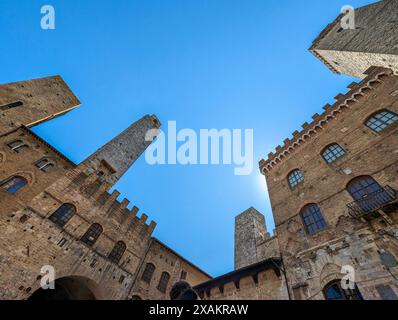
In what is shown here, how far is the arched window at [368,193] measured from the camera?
7434mm

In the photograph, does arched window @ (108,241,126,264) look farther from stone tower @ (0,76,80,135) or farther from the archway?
stone tower @ (0,76,80,135)

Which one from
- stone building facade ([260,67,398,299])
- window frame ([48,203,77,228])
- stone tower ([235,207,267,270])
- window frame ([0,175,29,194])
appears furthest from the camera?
stone tower ([235,207,267,270])

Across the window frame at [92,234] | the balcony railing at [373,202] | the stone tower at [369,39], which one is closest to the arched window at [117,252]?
the window frame at [92,234]

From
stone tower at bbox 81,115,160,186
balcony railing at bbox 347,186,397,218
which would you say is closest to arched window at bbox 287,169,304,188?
balcony railing at bbox 347,186,397,218

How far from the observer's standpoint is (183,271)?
18.4 metres

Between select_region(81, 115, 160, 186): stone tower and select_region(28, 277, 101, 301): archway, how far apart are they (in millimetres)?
7149

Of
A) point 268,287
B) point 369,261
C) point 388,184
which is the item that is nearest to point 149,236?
point 268,287

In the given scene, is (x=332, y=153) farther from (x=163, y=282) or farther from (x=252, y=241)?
(x=163, y=282)

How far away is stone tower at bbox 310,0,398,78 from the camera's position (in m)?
8.82

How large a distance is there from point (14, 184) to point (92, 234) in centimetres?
529

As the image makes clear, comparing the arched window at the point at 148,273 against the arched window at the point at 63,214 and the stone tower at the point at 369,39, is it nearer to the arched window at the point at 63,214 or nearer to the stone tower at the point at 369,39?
the arched window at the point at 63,214
